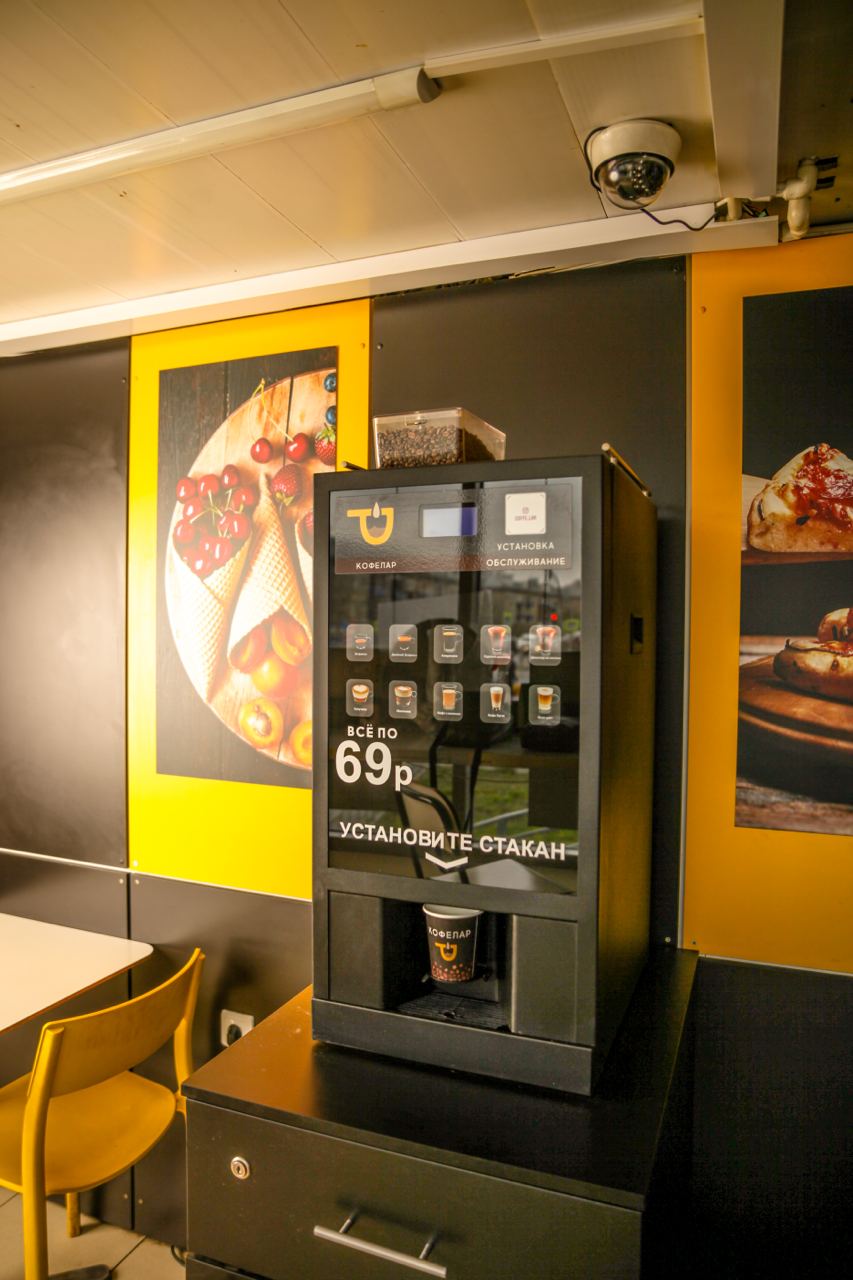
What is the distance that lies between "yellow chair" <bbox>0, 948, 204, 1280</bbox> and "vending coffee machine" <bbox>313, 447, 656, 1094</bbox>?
72cm

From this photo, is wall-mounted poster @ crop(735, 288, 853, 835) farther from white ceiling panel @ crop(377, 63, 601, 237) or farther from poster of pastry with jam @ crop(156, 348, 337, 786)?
poster of pastry with jam @ crop(156, 348, 337, 786)

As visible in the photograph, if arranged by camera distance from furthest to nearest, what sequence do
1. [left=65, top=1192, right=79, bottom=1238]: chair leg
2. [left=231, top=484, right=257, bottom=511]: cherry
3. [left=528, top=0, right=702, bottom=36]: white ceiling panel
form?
[left=65, top=1192, right=79, bottom=1238]: chair leg, [left=231, top=484, right=257, bottom=511]: cherry, [left=528, top=0, right=702, bottom=36]: white ceiling panel

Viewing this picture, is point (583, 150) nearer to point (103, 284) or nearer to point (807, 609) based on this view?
point (807, 609)

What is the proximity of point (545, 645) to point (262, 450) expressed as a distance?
1.23 meters

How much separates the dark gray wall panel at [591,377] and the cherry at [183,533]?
2.07 feet

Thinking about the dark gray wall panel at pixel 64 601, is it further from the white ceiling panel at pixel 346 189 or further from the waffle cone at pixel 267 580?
the white ceiling panel at pixel 346 189

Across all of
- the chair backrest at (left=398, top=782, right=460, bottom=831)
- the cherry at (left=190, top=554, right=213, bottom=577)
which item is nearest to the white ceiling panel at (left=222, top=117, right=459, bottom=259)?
the cherry at (left=190, top=554, right=213, bottom=577)

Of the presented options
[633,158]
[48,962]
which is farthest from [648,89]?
[48,962]

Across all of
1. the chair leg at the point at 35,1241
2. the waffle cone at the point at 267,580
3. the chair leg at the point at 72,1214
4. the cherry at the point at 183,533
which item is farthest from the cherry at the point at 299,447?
the chair leg at the point at 72,1214

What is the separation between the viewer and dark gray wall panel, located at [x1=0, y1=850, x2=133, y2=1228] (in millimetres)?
2318

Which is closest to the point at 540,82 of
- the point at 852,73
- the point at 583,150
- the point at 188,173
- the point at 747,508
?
the point at 583,150

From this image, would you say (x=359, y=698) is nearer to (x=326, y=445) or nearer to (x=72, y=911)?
(x=326, y=445)

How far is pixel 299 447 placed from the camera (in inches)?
82.0

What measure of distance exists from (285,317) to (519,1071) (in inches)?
68.5
